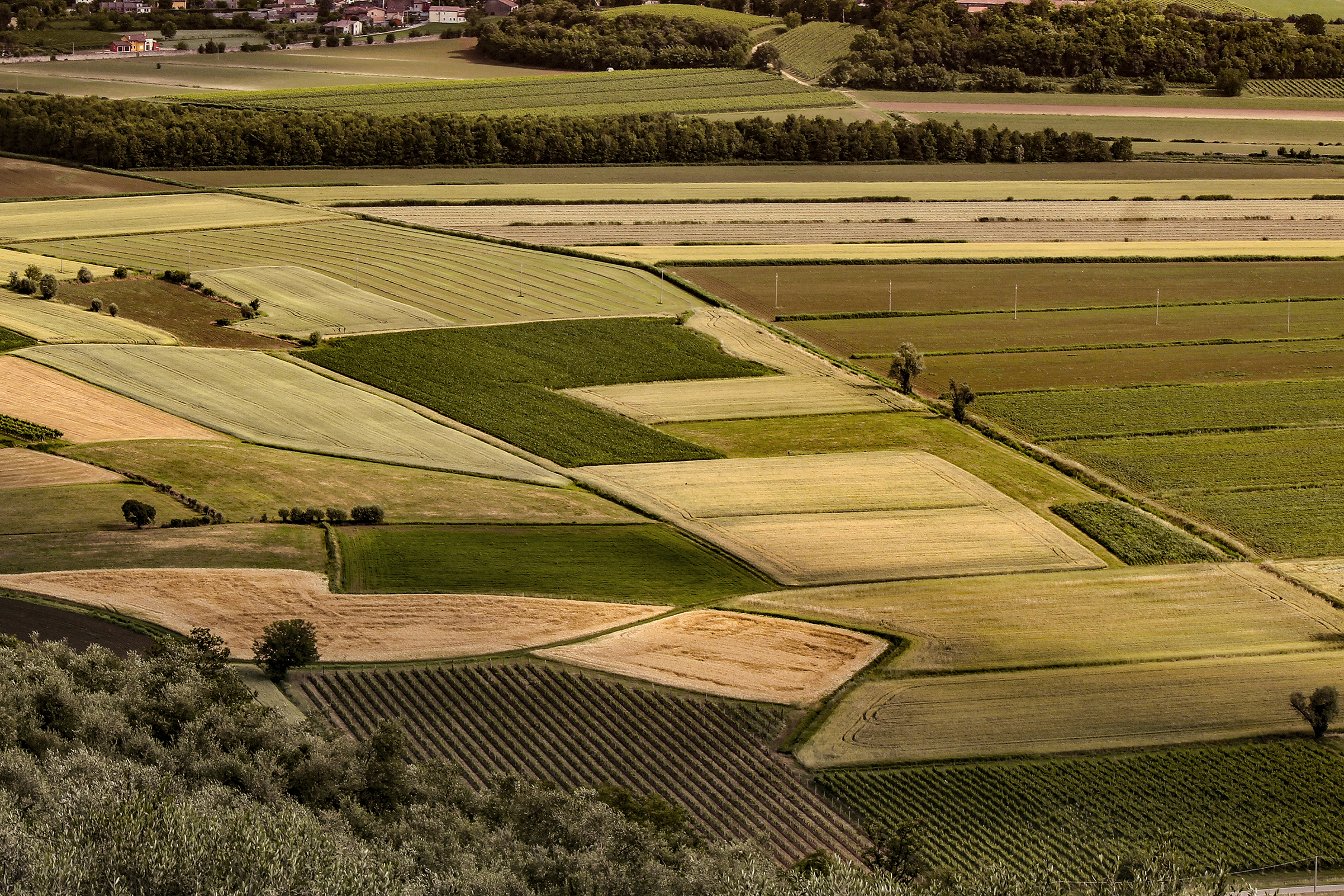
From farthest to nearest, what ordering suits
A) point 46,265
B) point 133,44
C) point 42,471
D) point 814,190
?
point 133,44 → point 814,190 → point 46,265 → point 42,471

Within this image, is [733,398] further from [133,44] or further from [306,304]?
[133,44]

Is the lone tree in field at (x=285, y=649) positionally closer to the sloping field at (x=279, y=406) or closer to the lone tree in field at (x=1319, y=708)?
the sloping field at (x=279, y=406)

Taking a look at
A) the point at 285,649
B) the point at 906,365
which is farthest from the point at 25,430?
the point at 906,365

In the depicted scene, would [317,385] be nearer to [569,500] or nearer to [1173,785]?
[569,500]

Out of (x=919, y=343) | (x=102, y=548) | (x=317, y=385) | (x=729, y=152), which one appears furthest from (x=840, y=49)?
(x=102, y=548)

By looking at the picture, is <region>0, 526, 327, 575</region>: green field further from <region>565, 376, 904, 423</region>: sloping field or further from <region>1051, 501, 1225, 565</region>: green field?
<region>1051, 501, 1225, 565</region>: green field

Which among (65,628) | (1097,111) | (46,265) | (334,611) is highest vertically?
(1097,111)

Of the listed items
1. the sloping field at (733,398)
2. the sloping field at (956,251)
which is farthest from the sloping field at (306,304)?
the sloping field at (956,251)
